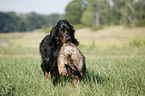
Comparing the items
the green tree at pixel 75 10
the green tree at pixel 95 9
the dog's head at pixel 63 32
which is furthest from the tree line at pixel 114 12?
the dog's head at pixel 63 32

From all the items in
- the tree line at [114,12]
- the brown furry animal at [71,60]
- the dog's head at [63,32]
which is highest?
the tree line at [114,12]

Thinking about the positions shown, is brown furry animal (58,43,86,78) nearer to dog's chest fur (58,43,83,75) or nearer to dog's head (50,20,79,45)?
dog's chest fur (58,43,83,75)

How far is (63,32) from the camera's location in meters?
2.58

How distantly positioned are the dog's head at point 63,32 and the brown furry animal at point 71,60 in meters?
0.14

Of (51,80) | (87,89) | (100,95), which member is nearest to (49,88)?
(51,80)

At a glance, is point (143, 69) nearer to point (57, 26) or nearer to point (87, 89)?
point (87, 89)

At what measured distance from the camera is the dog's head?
2584mm

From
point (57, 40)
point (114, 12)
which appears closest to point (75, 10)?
point (114, 12)

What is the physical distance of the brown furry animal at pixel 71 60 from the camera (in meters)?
2.70

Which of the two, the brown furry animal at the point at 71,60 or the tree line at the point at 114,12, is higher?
the tree line at the point at 114,12

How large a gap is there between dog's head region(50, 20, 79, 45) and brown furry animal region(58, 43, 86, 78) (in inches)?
5.4

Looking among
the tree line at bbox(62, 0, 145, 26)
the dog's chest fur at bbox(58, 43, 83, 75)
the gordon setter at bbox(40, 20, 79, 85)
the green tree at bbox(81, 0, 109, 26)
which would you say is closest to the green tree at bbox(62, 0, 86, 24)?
the tree line at bbox(62, 0, 145, 26)

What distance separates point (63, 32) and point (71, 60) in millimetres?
567

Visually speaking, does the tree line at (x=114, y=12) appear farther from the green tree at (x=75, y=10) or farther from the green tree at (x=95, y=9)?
the green tree at (x=75, y=10)
